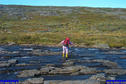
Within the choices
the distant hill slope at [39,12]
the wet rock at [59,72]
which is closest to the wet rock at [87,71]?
the wet rock at [59,72]

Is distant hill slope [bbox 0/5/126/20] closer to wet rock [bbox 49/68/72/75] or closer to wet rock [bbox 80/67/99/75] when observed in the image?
wet rock [bbox 49/68/72/75]

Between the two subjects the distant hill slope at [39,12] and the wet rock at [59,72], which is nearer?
the wet rock at [59,72]

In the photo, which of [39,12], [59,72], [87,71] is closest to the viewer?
[59,72]

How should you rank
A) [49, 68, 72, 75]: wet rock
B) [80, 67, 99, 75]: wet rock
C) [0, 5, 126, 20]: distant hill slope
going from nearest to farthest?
1. [49, 68, 72, 75]: wet rock
2. [80, 67, 99, 75]: wet rock
3. [0, 5, 126, 20]: distant hill slope

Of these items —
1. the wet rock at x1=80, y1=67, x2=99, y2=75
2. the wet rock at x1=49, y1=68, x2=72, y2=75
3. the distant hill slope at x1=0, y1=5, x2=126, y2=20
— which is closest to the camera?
the wet rock at x1=49, y1=68, x2=72, y2=75

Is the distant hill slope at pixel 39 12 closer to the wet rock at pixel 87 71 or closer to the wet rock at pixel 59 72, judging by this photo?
the wet rock at pixel 59 72

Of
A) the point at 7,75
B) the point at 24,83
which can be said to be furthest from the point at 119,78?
the point at 7,75

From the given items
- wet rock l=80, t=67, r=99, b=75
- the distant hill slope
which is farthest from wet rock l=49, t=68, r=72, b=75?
the distant hill slope

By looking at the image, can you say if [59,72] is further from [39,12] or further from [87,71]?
[39,12]

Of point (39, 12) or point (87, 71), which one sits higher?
point (39, 12)

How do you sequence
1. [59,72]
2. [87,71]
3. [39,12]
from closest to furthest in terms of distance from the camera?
[59,72] → [87,71] → [39,12]

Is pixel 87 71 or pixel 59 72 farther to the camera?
pixel 87 71

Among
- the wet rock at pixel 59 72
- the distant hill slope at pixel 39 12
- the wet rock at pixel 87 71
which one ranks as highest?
the distant hill slope at pixel 39 12

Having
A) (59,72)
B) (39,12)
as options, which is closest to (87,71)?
(59,72)
